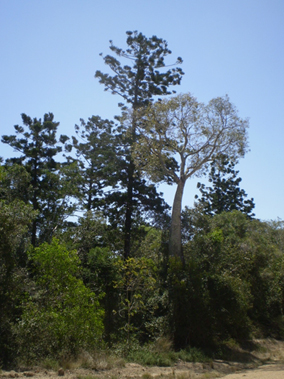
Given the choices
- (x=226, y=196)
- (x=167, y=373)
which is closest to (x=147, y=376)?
(x=167, y=373)

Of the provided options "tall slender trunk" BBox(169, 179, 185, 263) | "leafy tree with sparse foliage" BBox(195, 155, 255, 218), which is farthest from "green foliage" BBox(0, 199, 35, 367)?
"leafy tree with sparse foliage" BBox(195, 155, 255, 218)

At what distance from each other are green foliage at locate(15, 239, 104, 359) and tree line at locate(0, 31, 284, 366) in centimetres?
3

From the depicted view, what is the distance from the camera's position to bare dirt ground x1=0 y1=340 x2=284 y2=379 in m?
9.15

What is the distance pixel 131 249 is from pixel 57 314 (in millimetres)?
14286

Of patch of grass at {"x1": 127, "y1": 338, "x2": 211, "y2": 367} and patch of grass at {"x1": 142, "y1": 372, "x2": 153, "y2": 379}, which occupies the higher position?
patch of grass at {"x1": 127, "y1": 338, "x2": 211, "y2": 367}

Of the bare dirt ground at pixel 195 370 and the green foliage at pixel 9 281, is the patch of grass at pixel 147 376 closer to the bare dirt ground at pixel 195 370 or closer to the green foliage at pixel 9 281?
the bare dirt ground at pixel 195 370

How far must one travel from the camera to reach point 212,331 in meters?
15.5

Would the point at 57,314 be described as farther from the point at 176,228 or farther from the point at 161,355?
the point at 176,228

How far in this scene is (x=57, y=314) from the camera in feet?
35.6

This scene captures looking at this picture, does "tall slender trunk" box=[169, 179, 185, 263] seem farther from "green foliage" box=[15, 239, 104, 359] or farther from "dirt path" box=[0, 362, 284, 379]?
"green foliage" box=[15, 239, 104, 359]

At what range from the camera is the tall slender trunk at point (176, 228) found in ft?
61.9

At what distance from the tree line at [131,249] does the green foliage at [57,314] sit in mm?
34

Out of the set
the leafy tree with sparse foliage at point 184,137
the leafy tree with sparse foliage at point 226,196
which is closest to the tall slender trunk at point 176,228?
the leafy tree with sparse foliage at point 184,137

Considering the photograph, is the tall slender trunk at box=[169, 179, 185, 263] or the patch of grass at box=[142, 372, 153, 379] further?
the tall slender trunk at box=[169, 179, 185, 263]
